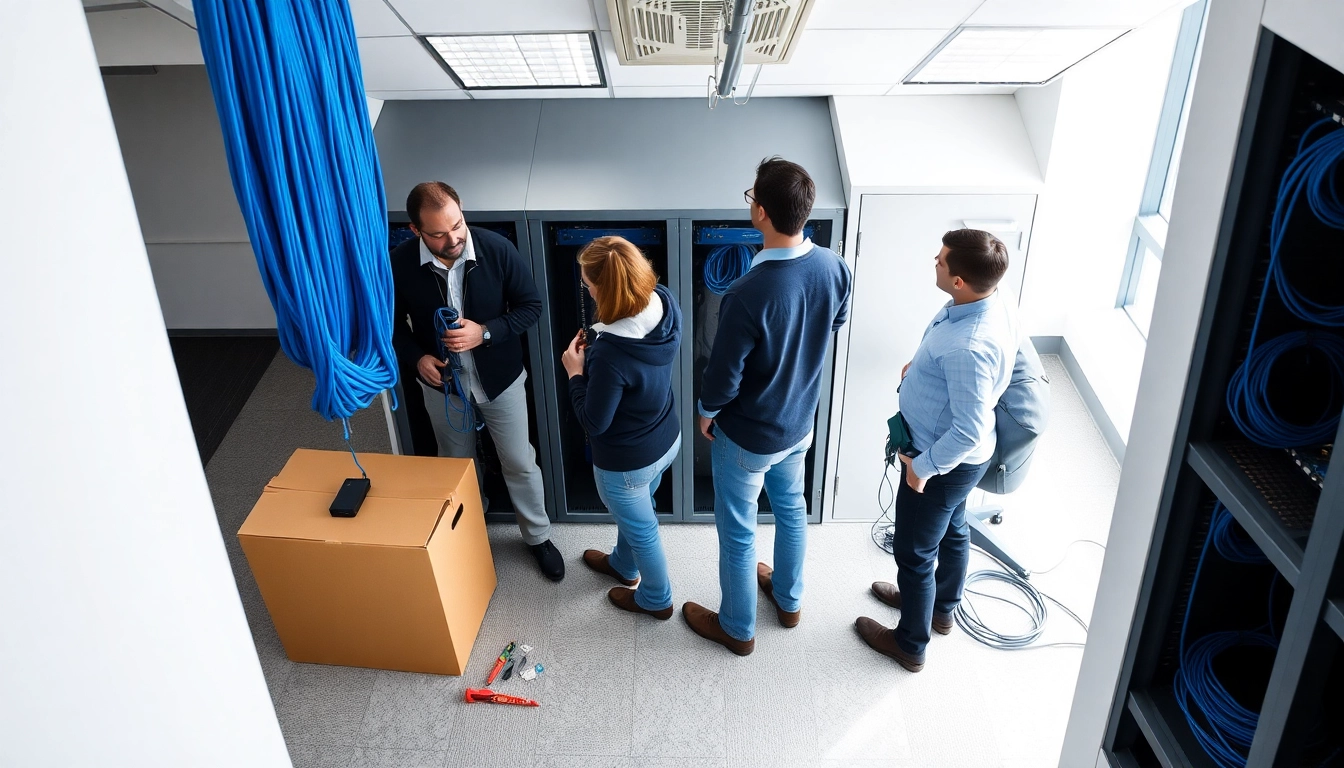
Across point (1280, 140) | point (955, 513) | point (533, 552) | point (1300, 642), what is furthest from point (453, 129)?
point (1300, 642)

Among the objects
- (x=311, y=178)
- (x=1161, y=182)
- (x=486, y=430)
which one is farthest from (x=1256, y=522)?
(x=1161, y=182)

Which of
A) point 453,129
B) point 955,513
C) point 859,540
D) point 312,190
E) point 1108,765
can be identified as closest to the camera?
point 312,190

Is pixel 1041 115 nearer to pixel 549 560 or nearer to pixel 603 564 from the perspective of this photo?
pixel 603 564

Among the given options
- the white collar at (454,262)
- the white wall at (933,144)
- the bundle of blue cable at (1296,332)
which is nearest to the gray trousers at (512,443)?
the white collar at (454,262)

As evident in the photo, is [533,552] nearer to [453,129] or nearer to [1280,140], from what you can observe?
[453,129]

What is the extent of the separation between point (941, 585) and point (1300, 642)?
1778 mm

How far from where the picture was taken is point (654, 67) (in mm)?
2793

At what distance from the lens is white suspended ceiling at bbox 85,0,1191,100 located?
2289 mm

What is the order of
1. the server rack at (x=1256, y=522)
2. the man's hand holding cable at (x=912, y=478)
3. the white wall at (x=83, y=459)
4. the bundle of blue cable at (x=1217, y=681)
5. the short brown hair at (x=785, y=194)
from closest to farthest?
the white wall at (x=83, y=459) < the server rack at (x=1256, y=522) < the bundle of blue cable at (x=1217, y=681) < the short brown hair at (x=785, y=194) < the man's hand holding cable at (x=912, y=478)

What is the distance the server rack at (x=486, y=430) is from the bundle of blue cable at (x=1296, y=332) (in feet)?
7.16

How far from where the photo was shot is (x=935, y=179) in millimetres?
2895

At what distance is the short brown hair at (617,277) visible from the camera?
7.42ft

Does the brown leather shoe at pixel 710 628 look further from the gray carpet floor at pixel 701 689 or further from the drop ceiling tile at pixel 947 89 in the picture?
the drop ceiling tile at pixel 947 89

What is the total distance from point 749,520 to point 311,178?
1.71m
